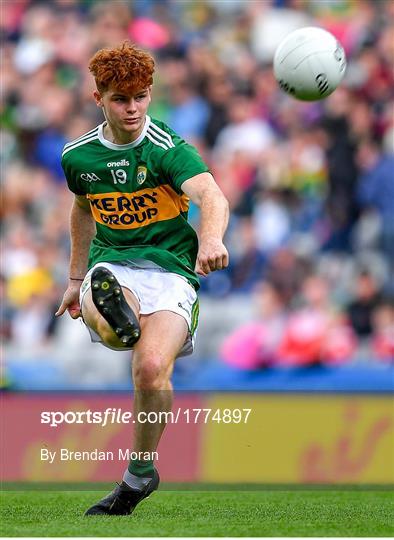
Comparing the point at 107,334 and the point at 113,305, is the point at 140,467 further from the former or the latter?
the point at 113,305

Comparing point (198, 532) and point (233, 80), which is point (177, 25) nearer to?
point (233, 80)

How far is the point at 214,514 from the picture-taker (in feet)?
19.8

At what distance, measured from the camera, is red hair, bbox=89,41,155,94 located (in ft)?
18.6

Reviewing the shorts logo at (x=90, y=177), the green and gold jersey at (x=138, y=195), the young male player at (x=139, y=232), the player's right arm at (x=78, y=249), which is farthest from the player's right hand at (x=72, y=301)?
the shorts logo at (x=90, y=177)

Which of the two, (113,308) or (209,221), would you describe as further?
(113,308)

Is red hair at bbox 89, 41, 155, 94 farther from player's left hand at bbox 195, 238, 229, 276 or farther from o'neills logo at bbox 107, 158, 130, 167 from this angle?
player's left hand at bbox 195, 238, 229, 276

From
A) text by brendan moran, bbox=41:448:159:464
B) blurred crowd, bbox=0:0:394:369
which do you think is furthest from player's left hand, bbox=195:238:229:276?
blurred crowd, bbox=0:0:394:369

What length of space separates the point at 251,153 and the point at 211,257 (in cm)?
782

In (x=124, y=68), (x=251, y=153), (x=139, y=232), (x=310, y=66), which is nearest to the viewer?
(x=124, y=68)

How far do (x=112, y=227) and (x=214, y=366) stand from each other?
5346mm

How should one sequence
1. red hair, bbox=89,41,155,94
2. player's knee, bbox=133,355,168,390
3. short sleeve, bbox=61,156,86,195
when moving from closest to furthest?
player's knee, bbox=133,355,168,390
red hair, bbox=89,41,155,94
short sleeve, bbox=61,156,86,195

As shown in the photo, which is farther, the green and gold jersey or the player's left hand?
the green and gold jersey

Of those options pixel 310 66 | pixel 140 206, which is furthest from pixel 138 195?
pixel 310 66

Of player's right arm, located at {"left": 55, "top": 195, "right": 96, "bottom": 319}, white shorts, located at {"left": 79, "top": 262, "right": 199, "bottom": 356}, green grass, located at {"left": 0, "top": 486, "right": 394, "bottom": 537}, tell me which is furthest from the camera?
player's right arm, located at {"left": 55, "top": 195, "right": 96, "bottom": 319}
